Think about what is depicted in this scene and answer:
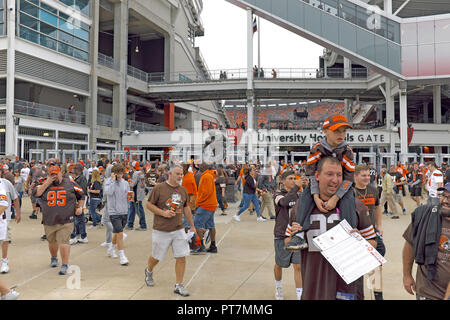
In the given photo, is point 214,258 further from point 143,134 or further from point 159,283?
point 143,134

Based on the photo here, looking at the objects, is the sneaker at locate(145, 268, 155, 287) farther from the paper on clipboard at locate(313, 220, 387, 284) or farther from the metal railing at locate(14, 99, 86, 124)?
the metal railing at locate(14, 99, 86, 124)

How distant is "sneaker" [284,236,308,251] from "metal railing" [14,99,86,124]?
2681cm

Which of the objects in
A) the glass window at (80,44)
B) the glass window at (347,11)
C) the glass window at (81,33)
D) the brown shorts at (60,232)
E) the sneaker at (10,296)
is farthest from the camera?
the glass window at (80,44)

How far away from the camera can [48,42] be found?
88.0 feet

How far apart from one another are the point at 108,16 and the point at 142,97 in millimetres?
8844

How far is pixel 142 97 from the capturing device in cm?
3950

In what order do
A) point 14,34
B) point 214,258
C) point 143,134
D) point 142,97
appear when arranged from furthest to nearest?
point 142,97 < point 143,134 < point 14,34 < point 214,258

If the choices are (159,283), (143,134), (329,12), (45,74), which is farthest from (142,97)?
(159,283)

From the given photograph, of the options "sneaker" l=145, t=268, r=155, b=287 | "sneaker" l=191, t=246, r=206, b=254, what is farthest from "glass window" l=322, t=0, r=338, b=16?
"sneaker" l=145, t=268, r=155, b=287

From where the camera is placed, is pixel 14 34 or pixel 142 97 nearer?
pixel 14 34

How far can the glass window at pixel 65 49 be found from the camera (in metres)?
28.0

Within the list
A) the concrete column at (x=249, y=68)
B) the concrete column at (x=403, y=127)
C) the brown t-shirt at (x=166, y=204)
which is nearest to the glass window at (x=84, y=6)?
the concrete column at (x=249, y=68)

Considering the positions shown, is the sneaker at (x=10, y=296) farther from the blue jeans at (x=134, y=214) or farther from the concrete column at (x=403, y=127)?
the concrete column at (x=403, y=127)

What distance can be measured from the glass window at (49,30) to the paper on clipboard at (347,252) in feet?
96.1
